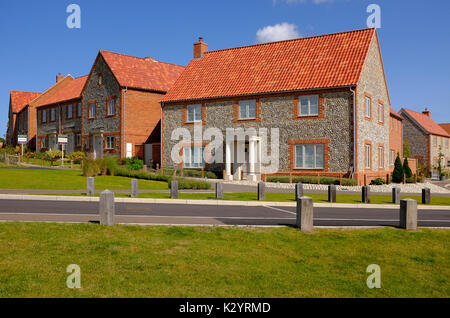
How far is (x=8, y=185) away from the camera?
Result: 2284cm

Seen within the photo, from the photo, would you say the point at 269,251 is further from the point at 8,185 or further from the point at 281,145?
the point at 281,145

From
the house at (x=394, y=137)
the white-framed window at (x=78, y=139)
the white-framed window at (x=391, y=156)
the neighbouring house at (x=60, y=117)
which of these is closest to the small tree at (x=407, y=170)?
the house at (x=394, y=137)

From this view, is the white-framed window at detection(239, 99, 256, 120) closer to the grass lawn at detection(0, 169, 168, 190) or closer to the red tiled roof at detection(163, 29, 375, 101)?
the red tiled roof at detection(163, 29, 375, 101)

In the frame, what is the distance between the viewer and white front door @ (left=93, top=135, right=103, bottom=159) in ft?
141

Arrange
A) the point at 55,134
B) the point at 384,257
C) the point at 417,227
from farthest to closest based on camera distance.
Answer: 1. the point at 55,134
2. the point at 417,227
3. the point at 384,257

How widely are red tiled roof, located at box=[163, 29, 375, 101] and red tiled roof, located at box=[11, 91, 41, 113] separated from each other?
38.6 m

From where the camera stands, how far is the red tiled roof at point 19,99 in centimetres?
6525

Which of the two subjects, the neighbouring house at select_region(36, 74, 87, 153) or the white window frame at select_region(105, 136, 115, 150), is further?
the neighbouring house at select_region(36, 74, 87, 153)

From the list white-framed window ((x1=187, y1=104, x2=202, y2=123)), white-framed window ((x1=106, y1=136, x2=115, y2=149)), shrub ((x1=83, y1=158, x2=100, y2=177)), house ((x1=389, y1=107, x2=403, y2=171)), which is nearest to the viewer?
shrub ((x1=83, y1=158, x2=100, y2=177))

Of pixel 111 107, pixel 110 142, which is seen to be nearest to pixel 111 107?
pixel 111 107

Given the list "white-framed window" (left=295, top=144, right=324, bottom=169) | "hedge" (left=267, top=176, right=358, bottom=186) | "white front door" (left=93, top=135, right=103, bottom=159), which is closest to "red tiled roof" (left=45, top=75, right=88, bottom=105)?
"white front door" (left=93, top=135, right=103, bottom=159)

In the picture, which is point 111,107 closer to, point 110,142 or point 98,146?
point 110,142

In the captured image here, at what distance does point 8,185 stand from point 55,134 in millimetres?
29956
